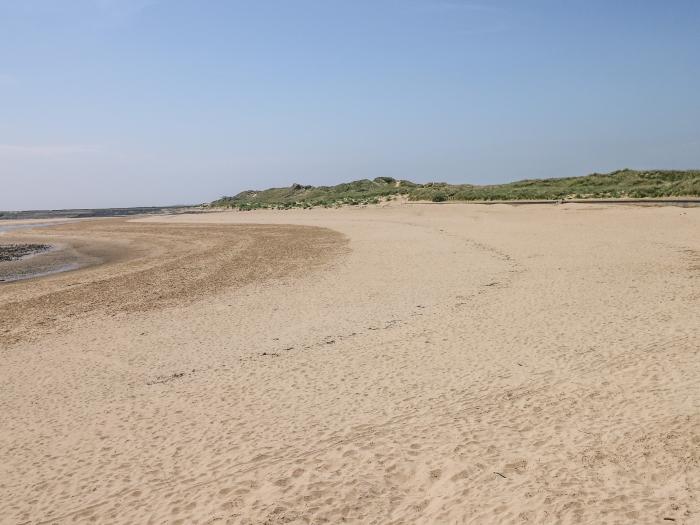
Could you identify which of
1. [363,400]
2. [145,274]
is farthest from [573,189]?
[363,400]

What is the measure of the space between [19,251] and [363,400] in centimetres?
3389

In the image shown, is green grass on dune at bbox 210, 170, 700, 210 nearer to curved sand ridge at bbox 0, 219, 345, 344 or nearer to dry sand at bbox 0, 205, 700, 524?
curved sand ridge at bbox 0, 219, 345, 344

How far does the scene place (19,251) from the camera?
112ft

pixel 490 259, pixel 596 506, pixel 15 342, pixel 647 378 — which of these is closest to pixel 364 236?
pixel 490 259

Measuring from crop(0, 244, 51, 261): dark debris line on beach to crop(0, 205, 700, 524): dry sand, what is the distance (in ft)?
51.9

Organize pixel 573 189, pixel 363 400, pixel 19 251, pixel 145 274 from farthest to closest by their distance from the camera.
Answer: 1. pixel 573 189
2. pixel 19 251
3. pixel 145 274
4. pixel 363 400

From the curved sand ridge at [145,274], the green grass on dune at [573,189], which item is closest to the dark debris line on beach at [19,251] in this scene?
the curved sand ridge at [145,274]

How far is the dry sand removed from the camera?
5324 mm

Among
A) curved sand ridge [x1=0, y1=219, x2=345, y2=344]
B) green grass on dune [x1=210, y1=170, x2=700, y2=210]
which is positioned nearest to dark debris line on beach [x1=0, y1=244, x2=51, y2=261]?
curved sand ridge [x1=0, y1=219, x2=345, y2=344]

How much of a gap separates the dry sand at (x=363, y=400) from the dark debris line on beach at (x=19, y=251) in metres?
15.8

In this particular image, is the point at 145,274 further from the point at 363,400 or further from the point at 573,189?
the point at 573,189

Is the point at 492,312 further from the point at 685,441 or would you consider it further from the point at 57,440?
the point at 57,440

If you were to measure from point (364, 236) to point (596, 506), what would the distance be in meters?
27.0

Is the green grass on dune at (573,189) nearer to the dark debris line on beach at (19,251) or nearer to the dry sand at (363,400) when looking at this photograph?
the dry sand at (363,400)
